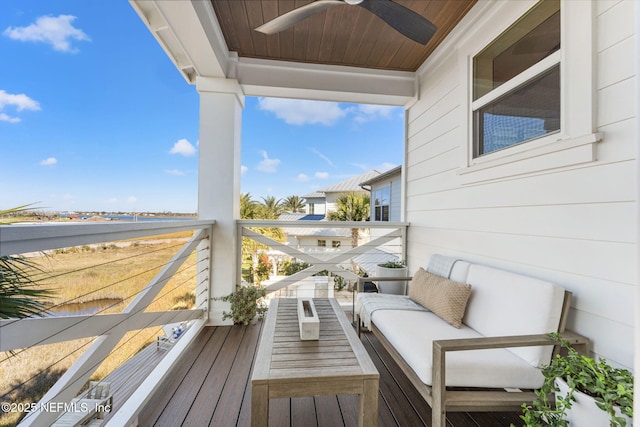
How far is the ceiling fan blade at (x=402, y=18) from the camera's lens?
1.88m

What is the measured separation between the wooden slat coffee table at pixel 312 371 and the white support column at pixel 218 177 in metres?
1.58

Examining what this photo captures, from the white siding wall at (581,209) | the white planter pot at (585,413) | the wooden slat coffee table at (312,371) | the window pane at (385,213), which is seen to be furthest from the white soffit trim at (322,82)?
the window pane at (385,213)

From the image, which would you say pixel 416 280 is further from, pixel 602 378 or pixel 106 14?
pixel 106 14

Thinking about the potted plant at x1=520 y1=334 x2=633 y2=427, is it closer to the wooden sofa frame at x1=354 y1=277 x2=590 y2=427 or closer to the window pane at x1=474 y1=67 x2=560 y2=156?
the wooden sofa frame at x1=354 y1=277 x2=590 y2=427

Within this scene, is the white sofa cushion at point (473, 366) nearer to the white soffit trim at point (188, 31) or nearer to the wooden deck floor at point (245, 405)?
the wooden deck floor at point (245, 405)

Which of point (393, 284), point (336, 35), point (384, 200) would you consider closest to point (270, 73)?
point (336, 35)

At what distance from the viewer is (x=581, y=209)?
1494mm

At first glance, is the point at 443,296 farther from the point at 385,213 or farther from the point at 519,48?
the point at 385,213

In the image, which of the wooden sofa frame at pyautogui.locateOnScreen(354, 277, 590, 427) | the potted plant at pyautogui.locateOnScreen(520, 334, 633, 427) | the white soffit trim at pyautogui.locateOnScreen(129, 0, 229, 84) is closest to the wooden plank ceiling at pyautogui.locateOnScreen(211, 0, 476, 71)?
the white soffit trim at pyautogui.locateOnScreen(129, 0, 229, 84)

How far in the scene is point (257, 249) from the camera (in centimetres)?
446

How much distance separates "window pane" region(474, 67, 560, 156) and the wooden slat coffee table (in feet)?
5.95

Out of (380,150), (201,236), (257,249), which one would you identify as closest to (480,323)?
(201,236)

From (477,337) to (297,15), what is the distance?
A: 2523mm

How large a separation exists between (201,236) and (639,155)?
298 centimetres
